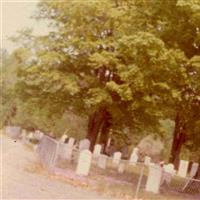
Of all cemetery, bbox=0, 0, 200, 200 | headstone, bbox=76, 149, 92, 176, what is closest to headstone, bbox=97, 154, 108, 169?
cemetery, bbox=0, 0, 200, 200

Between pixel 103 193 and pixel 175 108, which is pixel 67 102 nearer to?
pixel 175 108

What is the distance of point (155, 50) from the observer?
1936 cm

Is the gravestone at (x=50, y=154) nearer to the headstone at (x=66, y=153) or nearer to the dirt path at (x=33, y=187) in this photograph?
the dirt path at (x=33, y=187)

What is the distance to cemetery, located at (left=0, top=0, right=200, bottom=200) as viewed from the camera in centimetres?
1900

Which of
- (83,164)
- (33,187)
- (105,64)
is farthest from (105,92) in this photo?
(33,187)

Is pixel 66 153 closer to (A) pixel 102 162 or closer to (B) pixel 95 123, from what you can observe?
(A) pixel 102 162

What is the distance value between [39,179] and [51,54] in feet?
57.5

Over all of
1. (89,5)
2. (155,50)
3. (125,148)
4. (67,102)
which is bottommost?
(125,148)

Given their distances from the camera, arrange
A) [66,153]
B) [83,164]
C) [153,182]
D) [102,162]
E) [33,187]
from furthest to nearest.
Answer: [102,162]
[66,153]
[83,164]
[153,182]
[33,187]

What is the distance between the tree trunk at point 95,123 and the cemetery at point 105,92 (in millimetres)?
76

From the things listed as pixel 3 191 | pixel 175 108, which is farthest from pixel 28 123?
pixel 3 191

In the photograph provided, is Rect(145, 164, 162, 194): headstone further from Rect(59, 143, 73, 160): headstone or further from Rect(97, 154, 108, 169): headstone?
Rect(97, 154, 108, 169): headstone

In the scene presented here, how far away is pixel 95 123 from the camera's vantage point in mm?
34781

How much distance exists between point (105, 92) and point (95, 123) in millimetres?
4784
